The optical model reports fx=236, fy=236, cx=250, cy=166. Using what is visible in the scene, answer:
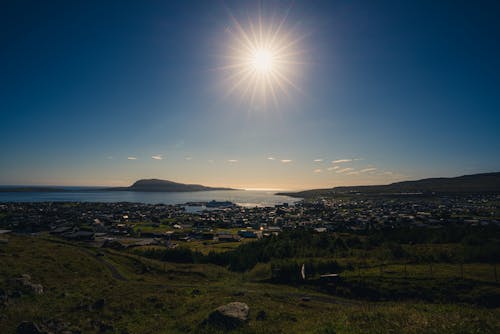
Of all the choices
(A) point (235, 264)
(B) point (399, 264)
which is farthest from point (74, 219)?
(B) point (399, 264)

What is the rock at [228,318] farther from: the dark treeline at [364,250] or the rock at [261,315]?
the dark treeline at [364,250]

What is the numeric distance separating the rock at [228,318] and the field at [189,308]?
0.46 metres

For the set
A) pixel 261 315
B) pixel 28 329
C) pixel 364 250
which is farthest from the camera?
pixel 364 250

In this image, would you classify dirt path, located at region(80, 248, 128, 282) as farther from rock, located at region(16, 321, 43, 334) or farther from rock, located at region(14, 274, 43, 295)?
rock, located at region(16, 321, 43, 334)

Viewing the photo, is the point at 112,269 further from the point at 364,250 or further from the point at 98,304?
the point at 364,250

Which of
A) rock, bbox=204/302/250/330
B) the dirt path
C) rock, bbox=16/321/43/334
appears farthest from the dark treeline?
rock, bbox=16/321/43/334

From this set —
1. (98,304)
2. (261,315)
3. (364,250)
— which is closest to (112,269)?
(98,304)

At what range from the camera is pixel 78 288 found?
21172 millimetres

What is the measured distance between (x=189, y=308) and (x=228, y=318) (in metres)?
5.15

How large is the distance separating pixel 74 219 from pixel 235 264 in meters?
97.2

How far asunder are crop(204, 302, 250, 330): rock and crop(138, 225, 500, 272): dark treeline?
17673mm

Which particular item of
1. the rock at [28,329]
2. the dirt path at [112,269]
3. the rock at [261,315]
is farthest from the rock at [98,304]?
the dirt path at [112,269]

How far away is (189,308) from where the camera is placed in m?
16.5

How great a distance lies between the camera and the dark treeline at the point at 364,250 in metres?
32.5
